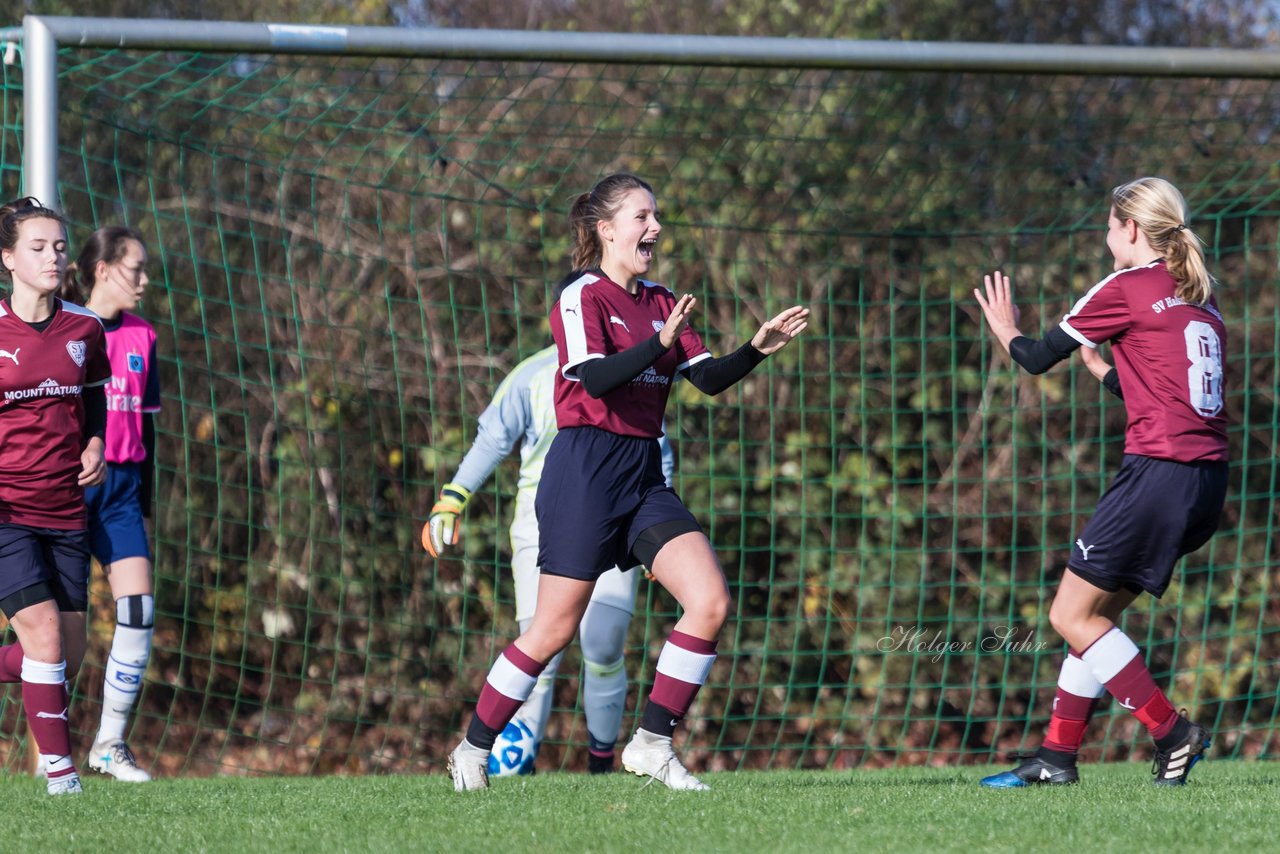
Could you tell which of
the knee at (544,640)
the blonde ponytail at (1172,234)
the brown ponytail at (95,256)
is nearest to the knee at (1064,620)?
the blonde ponytail at (1172,234)

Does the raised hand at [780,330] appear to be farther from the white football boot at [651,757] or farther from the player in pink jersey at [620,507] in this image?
the white football boot at [651,757]

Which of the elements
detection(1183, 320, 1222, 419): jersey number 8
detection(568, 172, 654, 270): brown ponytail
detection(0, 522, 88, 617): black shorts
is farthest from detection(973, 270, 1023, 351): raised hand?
detection(0, 522, 88, 617): black shorts

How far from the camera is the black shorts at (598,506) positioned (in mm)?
4090

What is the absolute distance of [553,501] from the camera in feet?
13.6

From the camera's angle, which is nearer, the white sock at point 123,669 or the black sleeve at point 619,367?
the black sleeve at point 619,367

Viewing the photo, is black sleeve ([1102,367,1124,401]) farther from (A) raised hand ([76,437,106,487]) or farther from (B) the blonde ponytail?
(A) raised hand ([76,437,106,487])

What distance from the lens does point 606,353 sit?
412 centimetres

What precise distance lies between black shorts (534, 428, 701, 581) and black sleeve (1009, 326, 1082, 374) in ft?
3.67

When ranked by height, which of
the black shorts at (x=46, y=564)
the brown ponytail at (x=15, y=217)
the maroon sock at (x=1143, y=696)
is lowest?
the maroon sock at (x=1143, y=696)

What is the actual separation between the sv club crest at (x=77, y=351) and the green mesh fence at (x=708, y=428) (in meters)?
3.47

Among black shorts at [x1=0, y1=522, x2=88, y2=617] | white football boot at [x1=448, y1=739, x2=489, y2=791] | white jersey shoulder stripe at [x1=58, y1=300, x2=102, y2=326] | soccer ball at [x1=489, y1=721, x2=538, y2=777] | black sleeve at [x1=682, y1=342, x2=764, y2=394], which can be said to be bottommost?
soccer ball at [x1=489, y1=721, x2=538, y2=777]

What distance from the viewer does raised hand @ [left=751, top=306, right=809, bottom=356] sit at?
397cm

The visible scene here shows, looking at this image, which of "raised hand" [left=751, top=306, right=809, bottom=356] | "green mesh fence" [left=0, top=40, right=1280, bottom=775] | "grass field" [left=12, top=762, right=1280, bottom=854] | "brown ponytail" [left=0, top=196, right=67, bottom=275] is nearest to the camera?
"grass field" [left=12, top=762, right=1280, bottom=854]

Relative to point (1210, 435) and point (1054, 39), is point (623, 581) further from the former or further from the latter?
point (1054, 39)
